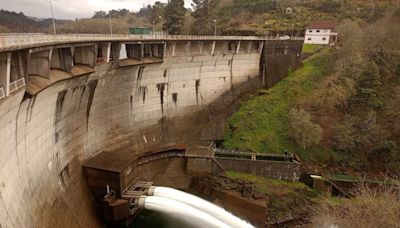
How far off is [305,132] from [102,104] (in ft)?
62.6

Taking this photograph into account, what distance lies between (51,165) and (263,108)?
2376 cm

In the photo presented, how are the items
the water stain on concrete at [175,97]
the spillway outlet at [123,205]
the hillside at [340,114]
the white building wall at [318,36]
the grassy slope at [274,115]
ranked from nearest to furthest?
the spillway outlet at [123,205], the hillside at [340,114], the grassy slope at [274,115], the water stain on concrete at [175,97], the white building wall at [318,36]

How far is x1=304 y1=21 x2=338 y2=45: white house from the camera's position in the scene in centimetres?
4819

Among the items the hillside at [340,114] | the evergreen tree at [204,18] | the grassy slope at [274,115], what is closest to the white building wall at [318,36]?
the grassy slope at [274,115]

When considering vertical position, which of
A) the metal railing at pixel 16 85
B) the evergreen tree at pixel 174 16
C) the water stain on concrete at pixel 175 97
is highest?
the evergreen tree at pixel 174 16

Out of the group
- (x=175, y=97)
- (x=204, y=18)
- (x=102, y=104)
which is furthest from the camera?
(x=204, y=18)

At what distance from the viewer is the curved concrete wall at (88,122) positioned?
1275 cm

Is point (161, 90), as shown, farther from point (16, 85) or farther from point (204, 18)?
point (204, 18)

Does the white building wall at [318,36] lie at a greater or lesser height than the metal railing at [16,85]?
greater

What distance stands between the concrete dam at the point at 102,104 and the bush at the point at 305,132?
26.5 ft

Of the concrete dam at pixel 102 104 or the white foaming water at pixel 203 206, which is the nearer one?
the concrete dam at pixel 102 104

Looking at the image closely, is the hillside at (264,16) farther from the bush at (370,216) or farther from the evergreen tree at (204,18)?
the bush at (370,216)

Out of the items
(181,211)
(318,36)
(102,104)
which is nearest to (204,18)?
(318,36)

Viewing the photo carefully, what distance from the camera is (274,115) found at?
32.3m
